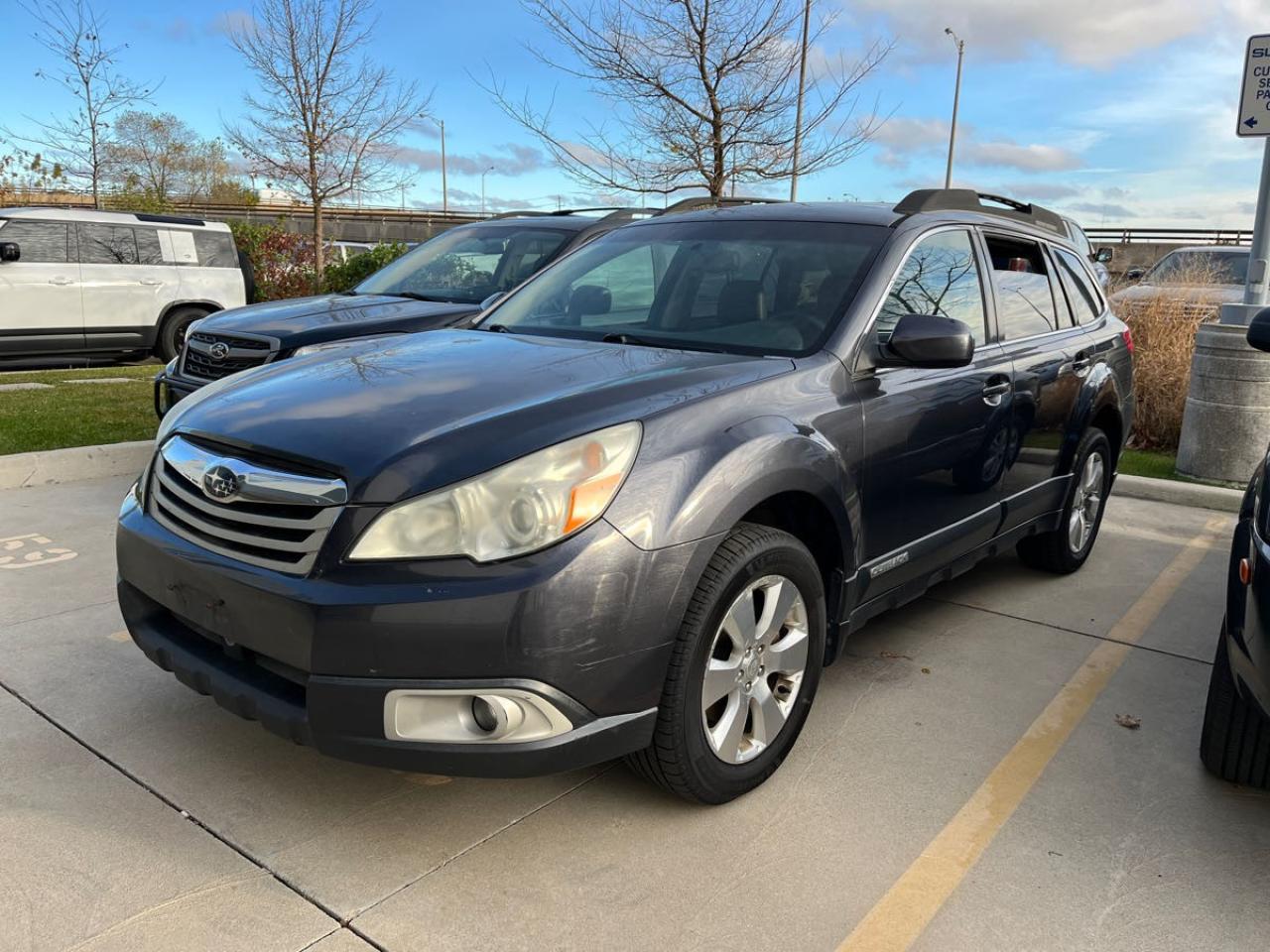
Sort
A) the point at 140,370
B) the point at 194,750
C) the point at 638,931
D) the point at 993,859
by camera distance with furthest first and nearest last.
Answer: the point at 140,370, the point at 194,750, the point at 993,859, the point at 638,931

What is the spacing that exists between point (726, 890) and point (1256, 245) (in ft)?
23.1

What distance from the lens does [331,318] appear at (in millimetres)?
5961

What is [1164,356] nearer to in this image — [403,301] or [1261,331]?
[1261,331]

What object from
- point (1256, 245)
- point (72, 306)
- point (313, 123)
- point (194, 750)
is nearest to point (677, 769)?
point (194, 750)

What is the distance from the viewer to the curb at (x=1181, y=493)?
665cm

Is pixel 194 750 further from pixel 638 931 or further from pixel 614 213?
pixel 614 213

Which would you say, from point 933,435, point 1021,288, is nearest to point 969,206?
point 1021,288

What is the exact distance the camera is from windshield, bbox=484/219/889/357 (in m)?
3.35

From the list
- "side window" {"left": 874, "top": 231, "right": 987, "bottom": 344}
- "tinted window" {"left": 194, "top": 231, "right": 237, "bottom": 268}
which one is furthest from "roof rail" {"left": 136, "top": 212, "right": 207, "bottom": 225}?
"side window" {"left": 874, "top": 231, "right": 987, "bottom": 344}

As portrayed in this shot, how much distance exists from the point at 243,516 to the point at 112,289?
10.4 metres

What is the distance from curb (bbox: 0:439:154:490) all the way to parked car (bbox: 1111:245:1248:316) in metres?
8.08

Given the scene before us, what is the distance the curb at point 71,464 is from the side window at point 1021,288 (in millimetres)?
4902

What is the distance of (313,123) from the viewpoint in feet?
50.2

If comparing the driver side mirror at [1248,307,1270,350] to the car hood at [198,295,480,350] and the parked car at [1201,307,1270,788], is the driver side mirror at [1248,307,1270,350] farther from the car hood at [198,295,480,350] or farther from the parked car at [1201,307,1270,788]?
the car hood at [198,295,480,350]
